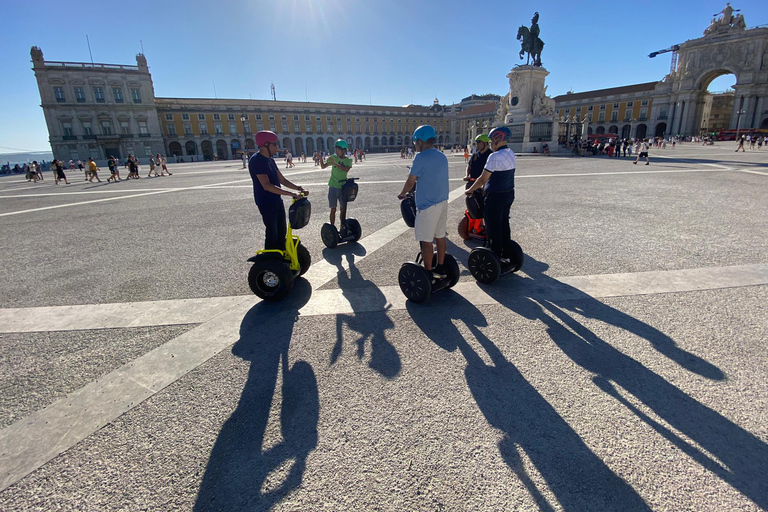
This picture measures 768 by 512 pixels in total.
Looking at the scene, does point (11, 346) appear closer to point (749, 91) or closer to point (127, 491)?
point (127, 491)

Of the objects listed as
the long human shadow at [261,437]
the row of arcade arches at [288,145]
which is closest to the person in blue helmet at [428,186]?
the long human shadow at [261,437]


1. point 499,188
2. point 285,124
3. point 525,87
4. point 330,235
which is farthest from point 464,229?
point 285,124

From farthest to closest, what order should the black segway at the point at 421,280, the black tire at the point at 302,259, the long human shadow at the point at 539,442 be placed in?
the black tire at the point at 302,259
the black segway at the point at 421,280
the long human shadow at the point at 539,442

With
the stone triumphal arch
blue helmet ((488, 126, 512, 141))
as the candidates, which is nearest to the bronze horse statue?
blue helmet ((488, 126, 512, 141))

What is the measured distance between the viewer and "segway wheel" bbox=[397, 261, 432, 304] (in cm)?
336

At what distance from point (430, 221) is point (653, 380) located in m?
1.96

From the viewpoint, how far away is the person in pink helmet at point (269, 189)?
12.1 ft

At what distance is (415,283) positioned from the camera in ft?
11.3

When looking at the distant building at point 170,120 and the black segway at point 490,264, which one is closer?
the black segway at point 490,264

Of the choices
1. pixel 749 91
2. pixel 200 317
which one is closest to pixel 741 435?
pixel 200 317

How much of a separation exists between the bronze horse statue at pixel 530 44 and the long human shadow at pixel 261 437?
3577 centimetres

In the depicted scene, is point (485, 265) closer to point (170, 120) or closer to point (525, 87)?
point (525, 87)

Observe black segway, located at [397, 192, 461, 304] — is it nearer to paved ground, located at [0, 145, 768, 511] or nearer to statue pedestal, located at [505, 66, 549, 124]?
paved ground, located at [0, 145, 768, 511]

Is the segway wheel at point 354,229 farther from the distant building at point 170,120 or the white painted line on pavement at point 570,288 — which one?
the distant building at point 170,120
